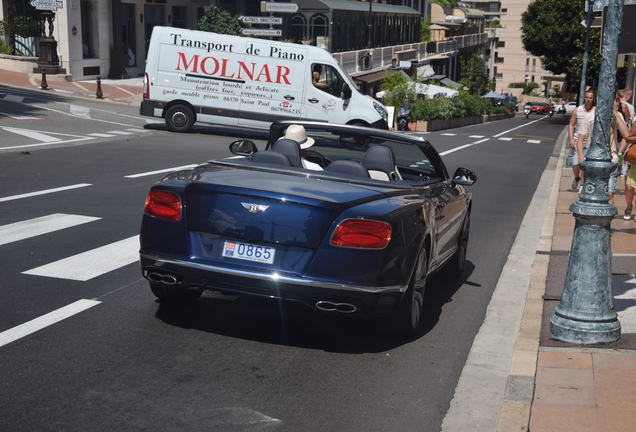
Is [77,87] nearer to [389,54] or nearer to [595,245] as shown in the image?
[389,54]

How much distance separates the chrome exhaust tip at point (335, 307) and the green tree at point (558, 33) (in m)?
68.2

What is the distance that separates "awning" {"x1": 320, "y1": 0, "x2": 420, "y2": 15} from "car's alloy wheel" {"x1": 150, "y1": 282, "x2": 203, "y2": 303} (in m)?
51.8

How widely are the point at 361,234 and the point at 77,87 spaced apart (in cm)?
3400

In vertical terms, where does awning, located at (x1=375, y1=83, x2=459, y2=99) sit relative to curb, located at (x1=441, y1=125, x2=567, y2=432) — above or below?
below

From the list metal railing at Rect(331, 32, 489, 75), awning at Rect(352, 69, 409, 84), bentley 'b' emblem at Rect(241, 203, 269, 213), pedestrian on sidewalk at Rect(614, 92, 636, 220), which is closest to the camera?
bentley 'b' emblem at Rect(241, 203, 269, 213)

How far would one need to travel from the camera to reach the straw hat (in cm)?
800

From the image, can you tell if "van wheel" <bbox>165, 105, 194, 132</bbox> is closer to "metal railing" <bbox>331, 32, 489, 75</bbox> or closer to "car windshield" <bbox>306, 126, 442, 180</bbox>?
"car windshield" <bbox>306, 126, 442, 180</bbox>

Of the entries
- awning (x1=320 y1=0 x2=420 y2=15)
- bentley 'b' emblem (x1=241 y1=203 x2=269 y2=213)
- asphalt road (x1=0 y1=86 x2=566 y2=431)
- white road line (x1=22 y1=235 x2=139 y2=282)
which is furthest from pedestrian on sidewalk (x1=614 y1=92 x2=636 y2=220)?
awning (x1=320 y1=0 x2=420 y2=15)

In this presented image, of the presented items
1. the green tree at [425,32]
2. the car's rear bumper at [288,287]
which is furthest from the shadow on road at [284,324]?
the green tree at [425,32]

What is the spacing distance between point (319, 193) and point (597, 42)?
64424 mm

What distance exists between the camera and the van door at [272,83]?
25.6 m

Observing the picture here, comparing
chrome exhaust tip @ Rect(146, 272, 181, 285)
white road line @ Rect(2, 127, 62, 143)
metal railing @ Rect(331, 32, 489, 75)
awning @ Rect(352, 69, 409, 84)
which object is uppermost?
chrome exhaust tip @ Rect(146, 272, 181, 285)

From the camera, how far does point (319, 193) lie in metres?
6.25

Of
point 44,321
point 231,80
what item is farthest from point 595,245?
point 231,80
